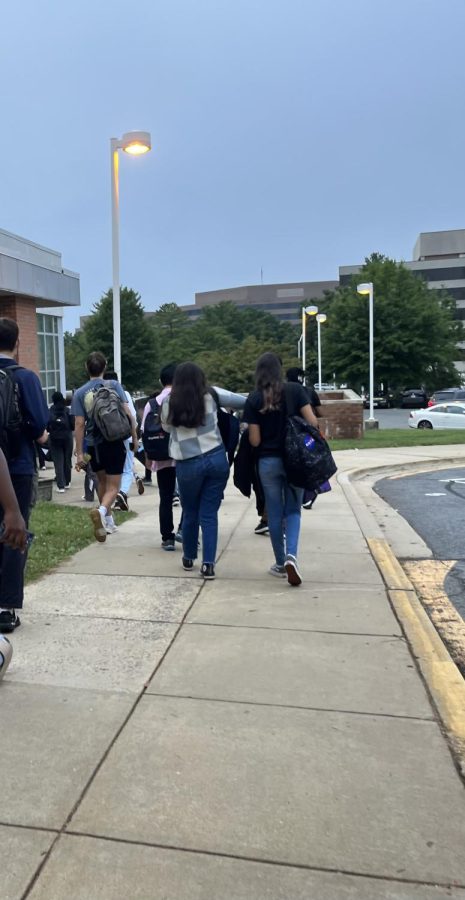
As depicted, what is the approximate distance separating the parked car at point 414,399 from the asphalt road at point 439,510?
121 ft

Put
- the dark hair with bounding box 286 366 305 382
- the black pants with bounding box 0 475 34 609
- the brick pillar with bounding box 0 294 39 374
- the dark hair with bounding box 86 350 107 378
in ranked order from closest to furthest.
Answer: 1. the black pants with bounding box 0 475 34 609
2. the dark hair with bounding box 286 366 305 382
3. the dark hair with bounding box 86 350 107 378
4. the brick pillar with bounding box 0 294 39 374

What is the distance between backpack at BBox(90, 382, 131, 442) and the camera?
6.41 m

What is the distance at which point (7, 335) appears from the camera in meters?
4.08

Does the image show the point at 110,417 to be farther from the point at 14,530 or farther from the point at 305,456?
the point at 14,530

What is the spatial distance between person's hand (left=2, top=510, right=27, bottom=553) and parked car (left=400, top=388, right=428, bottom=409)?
49150 mm

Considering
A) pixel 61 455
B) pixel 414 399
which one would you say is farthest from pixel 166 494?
pixel 414 399

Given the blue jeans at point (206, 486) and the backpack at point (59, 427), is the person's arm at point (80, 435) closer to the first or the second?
the blue jeans at point (206, 486)

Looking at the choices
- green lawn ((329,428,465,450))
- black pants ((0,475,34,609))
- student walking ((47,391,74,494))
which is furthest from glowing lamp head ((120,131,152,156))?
green lawn ((329,428,465,450))

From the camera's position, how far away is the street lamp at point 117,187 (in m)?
10.9

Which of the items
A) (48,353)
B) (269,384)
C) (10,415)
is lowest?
(10,415)

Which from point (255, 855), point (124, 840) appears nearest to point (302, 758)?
point (255, 855)

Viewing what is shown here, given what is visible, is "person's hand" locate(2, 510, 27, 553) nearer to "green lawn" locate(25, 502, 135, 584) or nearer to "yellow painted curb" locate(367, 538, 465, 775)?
"yellow painted curb" locate(367, 538, 465, 775)

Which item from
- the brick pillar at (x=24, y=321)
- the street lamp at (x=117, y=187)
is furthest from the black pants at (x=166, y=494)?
the brick pillar at (x=24, y=321)

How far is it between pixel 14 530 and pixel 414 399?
49398 mm
